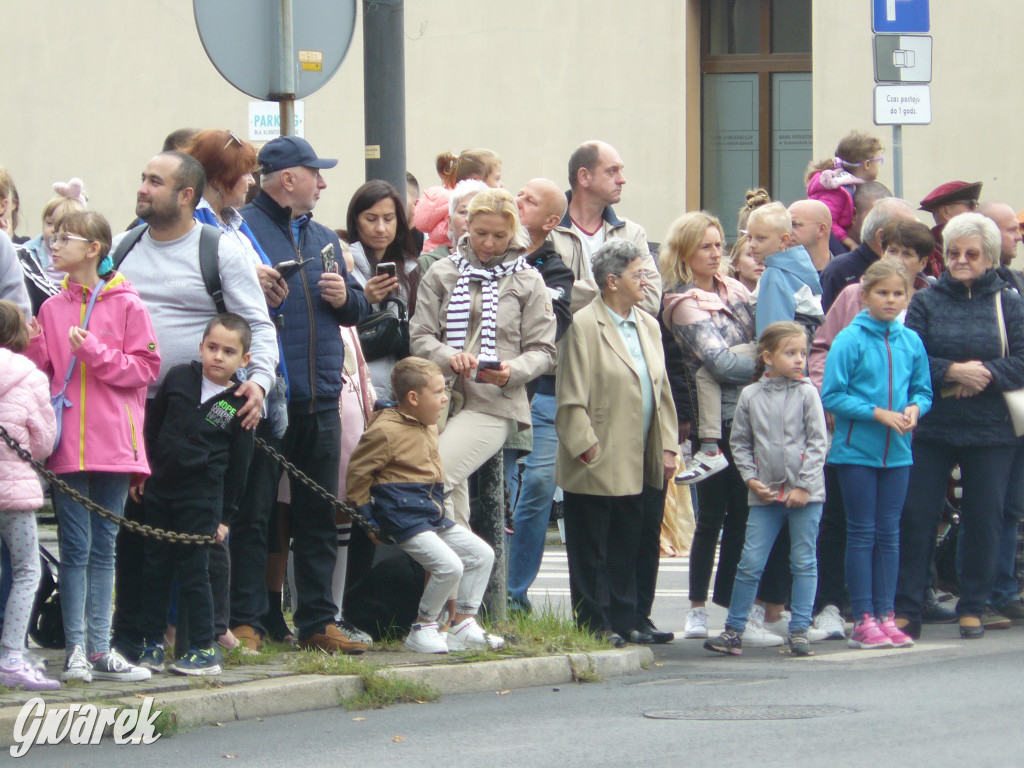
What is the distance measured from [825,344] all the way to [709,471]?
123cm

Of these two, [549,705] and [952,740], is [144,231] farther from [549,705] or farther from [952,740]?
[952,740]

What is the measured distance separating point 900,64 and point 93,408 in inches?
296

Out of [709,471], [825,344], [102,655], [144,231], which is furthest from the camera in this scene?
[825,344]

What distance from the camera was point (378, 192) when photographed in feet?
26.9

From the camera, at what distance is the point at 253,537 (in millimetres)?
7465

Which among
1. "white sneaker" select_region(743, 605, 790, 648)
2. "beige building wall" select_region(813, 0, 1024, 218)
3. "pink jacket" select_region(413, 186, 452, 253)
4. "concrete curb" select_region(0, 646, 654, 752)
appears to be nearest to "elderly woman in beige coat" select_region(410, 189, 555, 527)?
"concrete curb" select_region(0, 646, 654, 752)

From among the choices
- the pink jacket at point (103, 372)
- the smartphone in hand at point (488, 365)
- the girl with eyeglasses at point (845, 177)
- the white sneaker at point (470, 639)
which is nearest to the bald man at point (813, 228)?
the girl with eyeglasses at point (845, 177)

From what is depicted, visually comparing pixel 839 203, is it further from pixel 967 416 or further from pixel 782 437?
pixel 782 437

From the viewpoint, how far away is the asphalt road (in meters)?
5.78

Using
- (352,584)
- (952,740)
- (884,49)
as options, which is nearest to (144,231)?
(352,584)

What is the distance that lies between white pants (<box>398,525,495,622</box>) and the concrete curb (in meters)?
0.39

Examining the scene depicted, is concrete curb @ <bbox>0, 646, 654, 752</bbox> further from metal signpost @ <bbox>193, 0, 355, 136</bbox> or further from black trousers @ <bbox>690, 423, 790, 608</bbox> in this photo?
metal signpost @ <bbox>193, 0, 355, 136</bbox>

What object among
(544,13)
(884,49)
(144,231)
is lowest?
(144,231)

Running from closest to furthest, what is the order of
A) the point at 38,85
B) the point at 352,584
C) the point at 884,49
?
the point at 352,584 < the point at 884,49 < the point at 38,85
